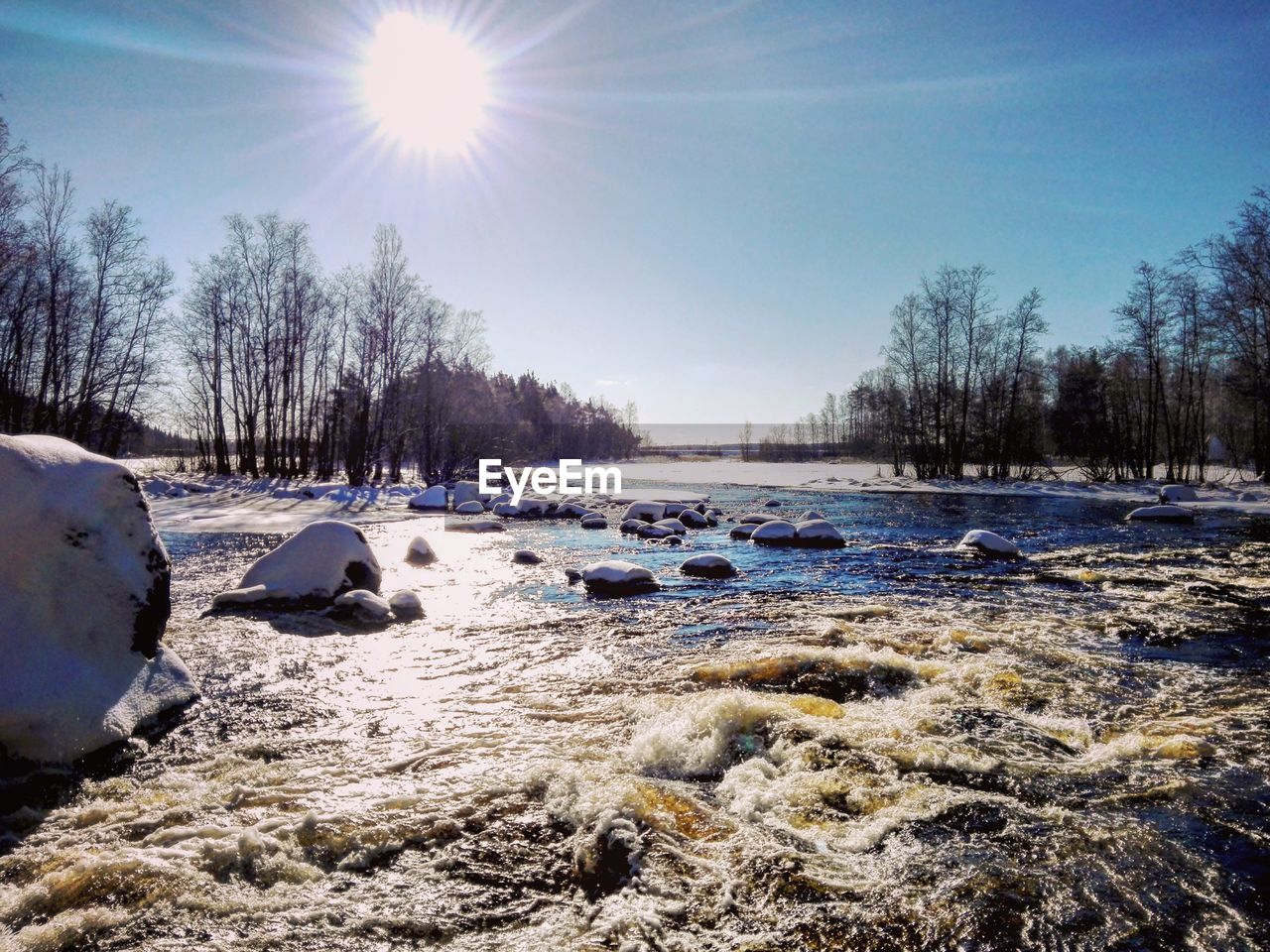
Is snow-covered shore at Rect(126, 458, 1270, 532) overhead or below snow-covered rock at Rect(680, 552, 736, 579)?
overhead

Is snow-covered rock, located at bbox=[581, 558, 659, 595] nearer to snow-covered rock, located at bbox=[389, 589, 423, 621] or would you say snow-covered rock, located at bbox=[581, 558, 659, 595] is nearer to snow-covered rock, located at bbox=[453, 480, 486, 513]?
snow-covered rock, located at bbox=[389, 589, 423, 621]

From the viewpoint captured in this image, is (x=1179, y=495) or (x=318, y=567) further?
(x=1179, y=495)

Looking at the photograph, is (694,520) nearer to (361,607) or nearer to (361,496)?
(361,607)

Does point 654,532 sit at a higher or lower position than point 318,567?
lower

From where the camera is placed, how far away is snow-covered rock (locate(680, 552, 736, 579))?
35.1 ft

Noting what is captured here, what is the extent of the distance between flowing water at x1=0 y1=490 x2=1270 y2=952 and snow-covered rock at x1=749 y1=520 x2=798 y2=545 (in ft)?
22.2

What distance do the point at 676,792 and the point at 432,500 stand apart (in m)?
21.1

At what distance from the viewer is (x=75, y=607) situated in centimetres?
422

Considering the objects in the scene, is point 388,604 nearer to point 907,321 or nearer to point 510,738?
point 510,738

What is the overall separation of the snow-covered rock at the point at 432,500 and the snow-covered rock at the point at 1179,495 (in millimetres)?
28211

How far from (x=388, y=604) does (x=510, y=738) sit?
174 inches

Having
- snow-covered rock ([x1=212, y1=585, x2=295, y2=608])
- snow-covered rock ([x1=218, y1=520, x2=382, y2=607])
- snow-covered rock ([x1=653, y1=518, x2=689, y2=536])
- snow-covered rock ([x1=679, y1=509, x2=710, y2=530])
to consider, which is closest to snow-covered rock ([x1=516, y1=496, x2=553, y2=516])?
snow-covered rock ([x1=679, y1=509, x2=710, y2=530])

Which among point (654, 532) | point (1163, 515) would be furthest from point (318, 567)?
point (1163, 515)

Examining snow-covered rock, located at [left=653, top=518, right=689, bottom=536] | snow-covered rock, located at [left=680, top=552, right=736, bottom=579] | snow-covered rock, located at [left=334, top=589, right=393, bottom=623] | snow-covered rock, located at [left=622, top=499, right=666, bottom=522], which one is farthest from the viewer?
snow-covered rock, located at [left=622, top=499, right=666, bottom=522]
